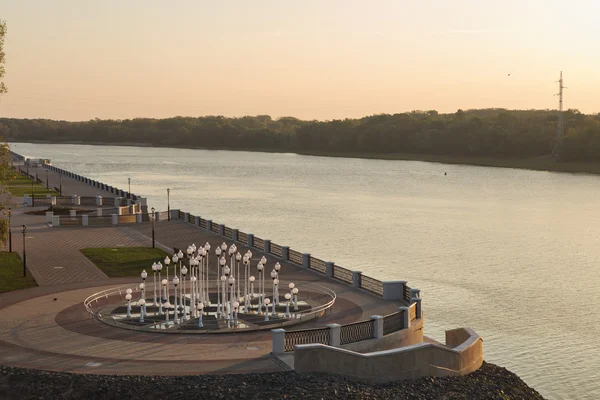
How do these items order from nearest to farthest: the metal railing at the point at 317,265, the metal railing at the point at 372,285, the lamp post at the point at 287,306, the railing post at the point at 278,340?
the railing post at the point at 278,340
the lamp post at the point at 287,306
the metal railing at the point at 372,285
the metal railing at the point at 317,265

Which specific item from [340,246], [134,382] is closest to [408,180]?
[340,246]

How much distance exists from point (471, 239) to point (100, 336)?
41.3m

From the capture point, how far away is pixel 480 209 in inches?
3312

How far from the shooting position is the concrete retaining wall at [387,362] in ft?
73.9

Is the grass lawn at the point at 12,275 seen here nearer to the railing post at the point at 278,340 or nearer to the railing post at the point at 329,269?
the railing post at the point at 329,269

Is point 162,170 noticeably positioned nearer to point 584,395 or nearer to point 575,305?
point 575,305

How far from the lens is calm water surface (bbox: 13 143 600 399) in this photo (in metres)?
33.6

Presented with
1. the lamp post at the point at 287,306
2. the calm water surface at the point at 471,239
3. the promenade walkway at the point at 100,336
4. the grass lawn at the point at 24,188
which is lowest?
→ the calm water surface at the point at 471,239

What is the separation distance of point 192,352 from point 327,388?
4.65 meters

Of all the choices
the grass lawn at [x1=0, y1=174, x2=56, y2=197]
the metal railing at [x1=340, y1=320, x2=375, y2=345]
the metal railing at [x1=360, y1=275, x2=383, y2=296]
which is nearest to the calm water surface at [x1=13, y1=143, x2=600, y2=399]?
the metal railing at [x1=360, y1=275, x2=383, y2=296]

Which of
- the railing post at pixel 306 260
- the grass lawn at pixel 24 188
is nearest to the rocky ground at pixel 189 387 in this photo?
the railing post at pixel 306 260

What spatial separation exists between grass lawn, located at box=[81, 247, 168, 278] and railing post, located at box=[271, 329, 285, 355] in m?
15.2

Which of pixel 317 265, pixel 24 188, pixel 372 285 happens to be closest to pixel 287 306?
pixel 372 285

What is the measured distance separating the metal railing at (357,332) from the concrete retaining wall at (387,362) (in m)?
1.37
